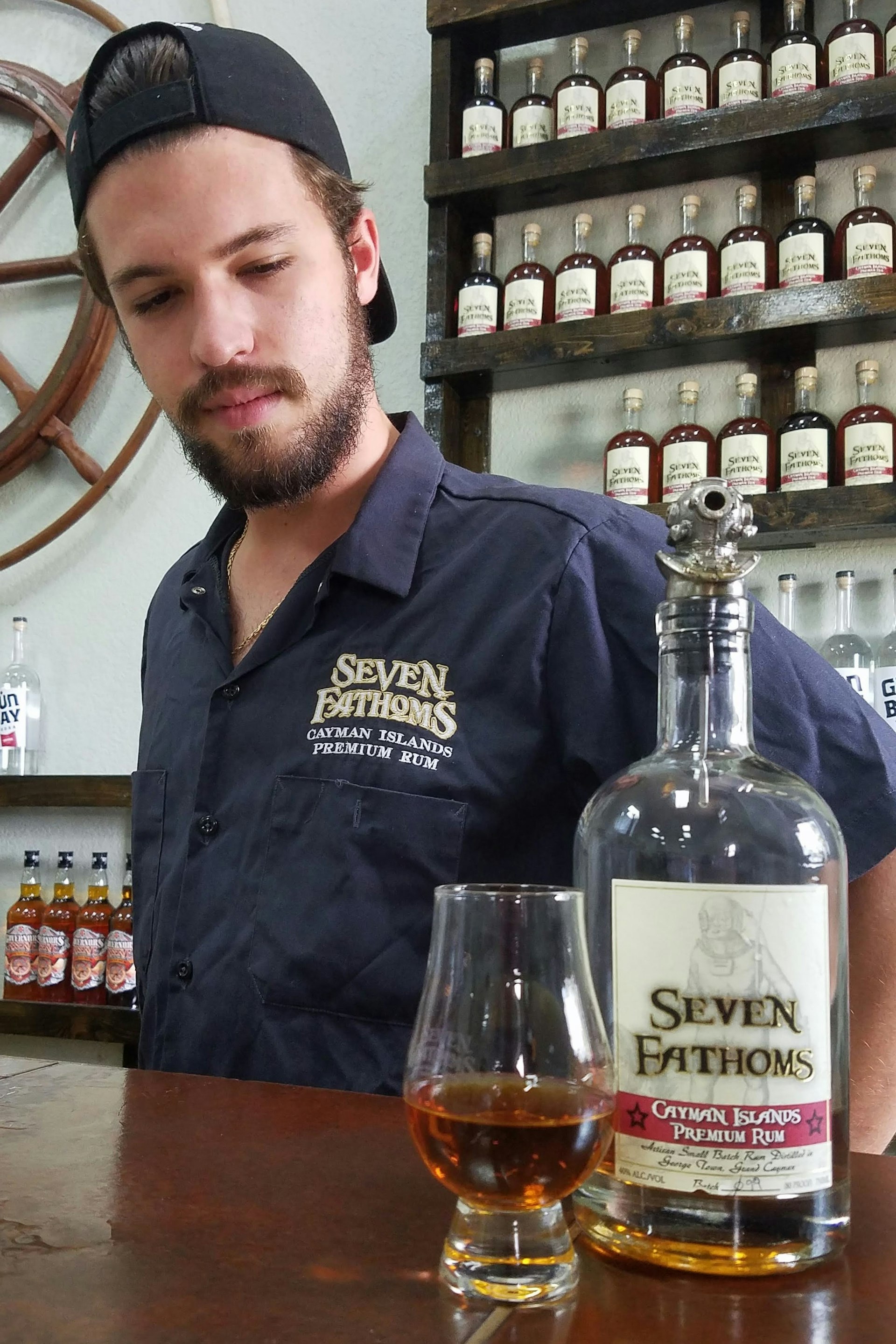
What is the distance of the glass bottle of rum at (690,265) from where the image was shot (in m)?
1.78

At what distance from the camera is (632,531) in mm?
939

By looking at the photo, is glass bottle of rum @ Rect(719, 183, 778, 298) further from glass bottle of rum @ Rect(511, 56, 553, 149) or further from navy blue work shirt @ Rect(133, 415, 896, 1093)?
navy blue work shirt @ Rect(133, 415, 896, 1093)

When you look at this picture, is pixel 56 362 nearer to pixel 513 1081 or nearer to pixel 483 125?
pixel 483 125

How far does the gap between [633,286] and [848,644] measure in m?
0.63

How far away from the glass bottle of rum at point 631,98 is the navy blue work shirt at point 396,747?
3.59 ft

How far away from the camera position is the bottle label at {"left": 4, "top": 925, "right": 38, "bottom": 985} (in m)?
2.21

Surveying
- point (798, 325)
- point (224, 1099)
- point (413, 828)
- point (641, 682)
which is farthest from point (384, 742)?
point (798, 325)

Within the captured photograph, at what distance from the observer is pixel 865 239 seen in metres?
1.69

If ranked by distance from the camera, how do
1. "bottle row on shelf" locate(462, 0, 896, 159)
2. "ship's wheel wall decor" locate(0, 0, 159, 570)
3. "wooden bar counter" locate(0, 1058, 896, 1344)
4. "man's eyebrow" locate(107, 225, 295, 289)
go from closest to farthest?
"wooden bar counter" locate(0, 1058, 896, 1344) < "man's eyebrow" locate(107, 225, 295, 289) < "bottle row on shelf" locate(462, 0, 896, 159) < "ship's wheel wall decor" locate(0, 0, 159, 570)

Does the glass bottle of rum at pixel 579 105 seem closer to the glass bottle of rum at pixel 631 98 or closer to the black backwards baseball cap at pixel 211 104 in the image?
the glass bottle of rum at pixel 631 98

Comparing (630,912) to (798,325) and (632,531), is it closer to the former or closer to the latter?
(632,531)

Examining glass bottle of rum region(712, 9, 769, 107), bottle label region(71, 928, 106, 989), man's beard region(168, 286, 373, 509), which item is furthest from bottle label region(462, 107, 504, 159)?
bottle label region(71, 928, 106, 989)

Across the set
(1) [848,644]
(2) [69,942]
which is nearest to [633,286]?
(1) [848,644]

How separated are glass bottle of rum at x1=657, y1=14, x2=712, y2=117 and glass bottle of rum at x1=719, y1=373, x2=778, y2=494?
Result: 1.38ft
